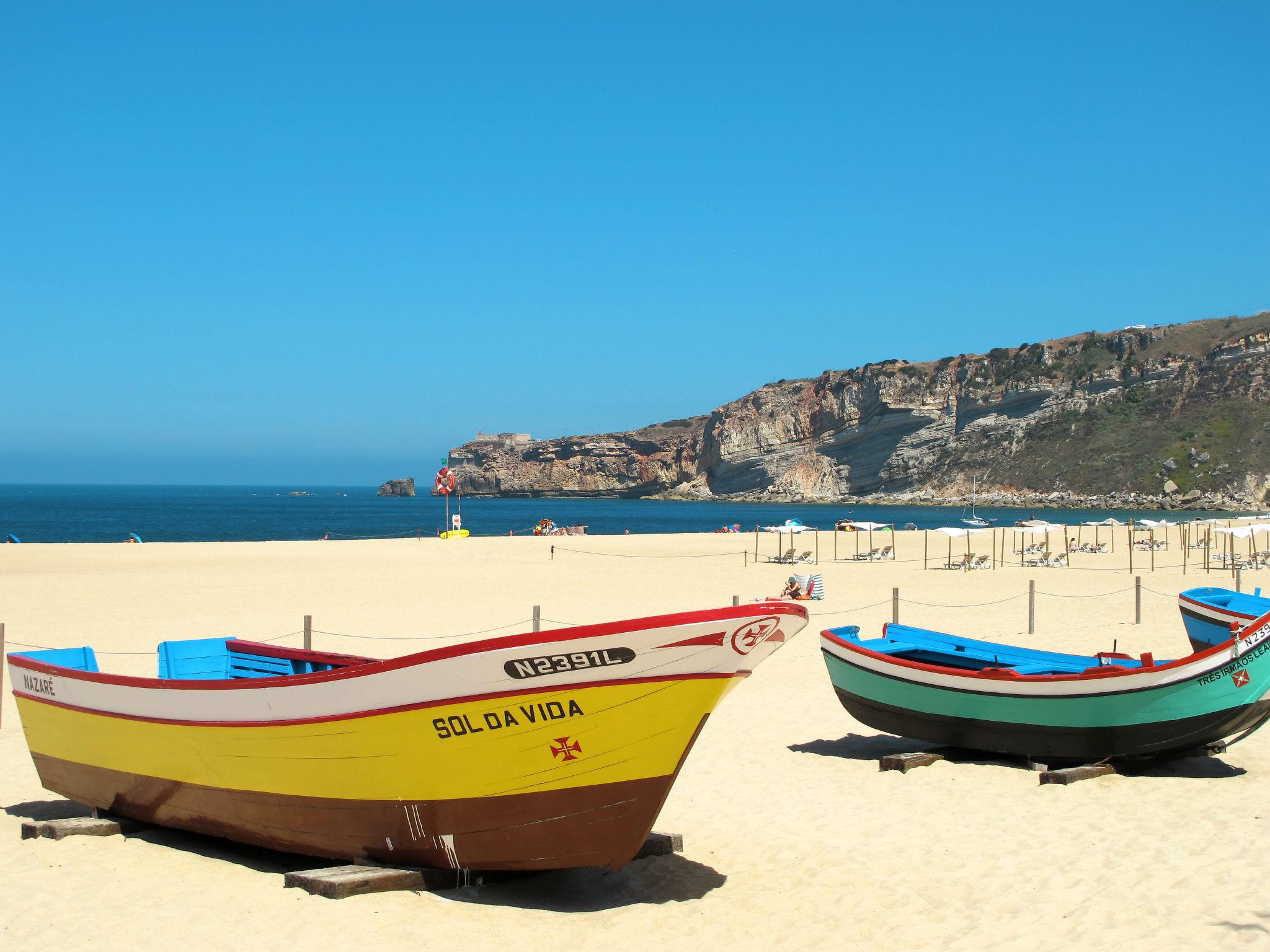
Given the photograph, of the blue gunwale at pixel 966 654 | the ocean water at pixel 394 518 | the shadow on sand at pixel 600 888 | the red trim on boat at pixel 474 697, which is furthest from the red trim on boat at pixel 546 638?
the ocean water at pixel 394 518

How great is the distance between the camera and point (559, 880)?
645cm

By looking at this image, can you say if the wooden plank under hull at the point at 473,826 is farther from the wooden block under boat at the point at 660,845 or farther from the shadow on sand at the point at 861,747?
the shadow on sand at the point at 861,747

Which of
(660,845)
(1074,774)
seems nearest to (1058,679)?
(1074,774)

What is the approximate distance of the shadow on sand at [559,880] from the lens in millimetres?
6043

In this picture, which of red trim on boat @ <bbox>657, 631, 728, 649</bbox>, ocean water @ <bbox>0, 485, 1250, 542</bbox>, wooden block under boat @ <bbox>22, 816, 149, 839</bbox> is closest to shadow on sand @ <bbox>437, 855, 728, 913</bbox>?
red trim on boat @ <bbox>657, 631, 728, 649</bbox>

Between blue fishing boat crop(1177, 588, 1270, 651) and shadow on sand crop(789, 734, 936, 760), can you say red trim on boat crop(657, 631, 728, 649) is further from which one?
blue fishing boat crop(1177, 588, 1270, 651)

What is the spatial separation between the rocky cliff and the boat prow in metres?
93.6

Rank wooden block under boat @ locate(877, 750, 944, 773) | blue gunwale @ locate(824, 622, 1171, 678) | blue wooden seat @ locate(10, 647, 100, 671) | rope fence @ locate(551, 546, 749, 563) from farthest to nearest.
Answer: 1. rope fence @ locate(551, 546, 749, 563)
2. blue gunwale @ locate(824, 622, 1171, 678)
3. wooden block under boat @ locate(877, 750, 944, 773)
4. blue wooden seat @ locate(10, 647, 100, 671)

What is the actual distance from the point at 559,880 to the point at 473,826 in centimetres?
87

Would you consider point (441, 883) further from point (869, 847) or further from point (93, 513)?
point (93, 513)

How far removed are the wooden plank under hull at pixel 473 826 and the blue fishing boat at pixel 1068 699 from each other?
390 centimetres

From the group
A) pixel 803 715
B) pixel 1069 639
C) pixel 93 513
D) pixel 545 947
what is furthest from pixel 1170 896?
pixel 93 513

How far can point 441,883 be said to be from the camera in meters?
6.09

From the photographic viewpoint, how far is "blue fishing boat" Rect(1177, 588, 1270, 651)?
966 centimetres
